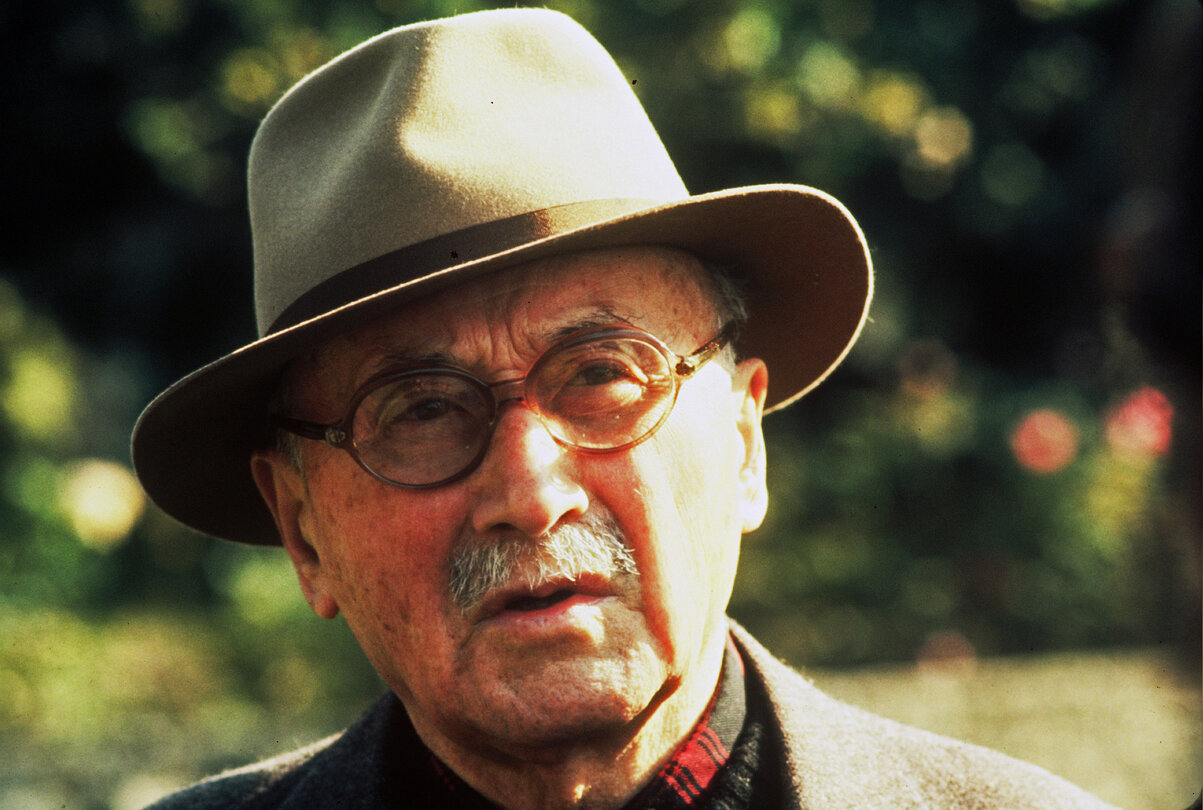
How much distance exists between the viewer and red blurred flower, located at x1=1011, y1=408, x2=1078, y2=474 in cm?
761

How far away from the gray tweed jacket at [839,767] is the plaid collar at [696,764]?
79mm

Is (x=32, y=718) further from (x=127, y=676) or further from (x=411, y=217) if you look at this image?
→ (x=411, y=217)

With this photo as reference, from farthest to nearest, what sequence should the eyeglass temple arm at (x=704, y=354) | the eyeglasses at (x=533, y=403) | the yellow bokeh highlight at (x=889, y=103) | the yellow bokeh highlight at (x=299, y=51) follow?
the yellow bokeh highlight at (x=889, y=103) < the yellow bokeh highlight at (x=299, y=51) < the eyeglass temple arm at (x=704, y=354) < the eyeglasses at (x=533, y=403)

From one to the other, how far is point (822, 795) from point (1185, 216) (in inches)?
148

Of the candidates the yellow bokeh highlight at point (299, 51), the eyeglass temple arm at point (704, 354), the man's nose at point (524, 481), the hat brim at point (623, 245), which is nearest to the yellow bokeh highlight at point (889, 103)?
the yellow bokeh highlight at point (299, 51)

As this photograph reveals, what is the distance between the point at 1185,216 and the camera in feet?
16.0

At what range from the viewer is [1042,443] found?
25.1 ft

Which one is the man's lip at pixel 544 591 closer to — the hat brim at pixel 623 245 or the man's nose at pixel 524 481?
the man's nose at pixel 524 481

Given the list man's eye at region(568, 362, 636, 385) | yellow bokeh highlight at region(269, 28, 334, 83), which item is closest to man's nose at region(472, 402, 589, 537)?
man's eye at region(568, 362, 636, 385)

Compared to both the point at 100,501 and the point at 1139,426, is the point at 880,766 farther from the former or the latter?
the point at 100,501

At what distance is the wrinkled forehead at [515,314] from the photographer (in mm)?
2100

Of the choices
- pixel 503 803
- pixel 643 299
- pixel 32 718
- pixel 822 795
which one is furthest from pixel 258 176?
pixel 32 718

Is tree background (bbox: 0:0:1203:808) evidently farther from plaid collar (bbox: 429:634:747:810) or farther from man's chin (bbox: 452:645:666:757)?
man's chin (bbox: 452:645:666:757)

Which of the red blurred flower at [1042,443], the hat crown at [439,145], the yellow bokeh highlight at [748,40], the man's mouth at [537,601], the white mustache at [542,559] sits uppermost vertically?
the hat crown at [439,145]
